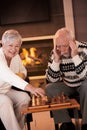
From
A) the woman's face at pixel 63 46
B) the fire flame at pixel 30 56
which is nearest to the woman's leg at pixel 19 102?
the woman's face at pixel 63 46

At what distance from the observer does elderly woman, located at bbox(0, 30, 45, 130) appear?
213 centimetres

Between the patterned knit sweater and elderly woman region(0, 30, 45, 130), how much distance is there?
32cm

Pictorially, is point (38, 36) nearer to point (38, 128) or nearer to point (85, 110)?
point (38, 128)

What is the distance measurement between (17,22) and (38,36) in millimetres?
356

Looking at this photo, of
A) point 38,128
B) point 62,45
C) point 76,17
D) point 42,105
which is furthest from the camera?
point 76,17

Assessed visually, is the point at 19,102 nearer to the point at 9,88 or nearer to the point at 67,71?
the point at 9,88

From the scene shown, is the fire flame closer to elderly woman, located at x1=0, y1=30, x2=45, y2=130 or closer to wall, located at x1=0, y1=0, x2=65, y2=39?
wall, located at x1=0, y1=0, x2=65, y2=39

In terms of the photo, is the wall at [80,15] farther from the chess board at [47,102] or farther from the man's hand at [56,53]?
the chess board at [47,102]

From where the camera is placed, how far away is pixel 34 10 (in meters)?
4.34

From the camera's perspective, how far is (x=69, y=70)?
103 inches

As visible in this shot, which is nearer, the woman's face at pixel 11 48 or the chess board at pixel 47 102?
the chess board at pixel 47 102

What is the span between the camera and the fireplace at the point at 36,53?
14.5 feet

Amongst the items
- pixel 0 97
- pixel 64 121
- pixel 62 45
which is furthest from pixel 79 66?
pixel 0 97

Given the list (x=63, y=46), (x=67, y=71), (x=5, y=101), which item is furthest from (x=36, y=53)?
(x=5, y=101)
